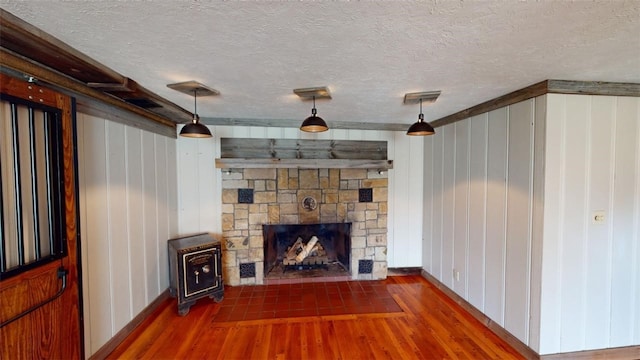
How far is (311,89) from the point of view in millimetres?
2275

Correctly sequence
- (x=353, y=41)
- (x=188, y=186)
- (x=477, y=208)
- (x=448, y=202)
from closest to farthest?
(x=353, y=41) < (x=477, y=208) < (x=448, y=202) < (x=188, y=186)

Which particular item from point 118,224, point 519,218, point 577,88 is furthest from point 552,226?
point 118,224

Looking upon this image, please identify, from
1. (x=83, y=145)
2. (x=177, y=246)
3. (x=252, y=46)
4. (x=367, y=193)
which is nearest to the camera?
(x=252, y=46)

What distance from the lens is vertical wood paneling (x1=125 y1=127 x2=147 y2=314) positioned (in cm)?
260

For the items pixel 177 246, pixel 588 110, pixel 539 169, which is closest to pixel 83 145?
pixel 177 246

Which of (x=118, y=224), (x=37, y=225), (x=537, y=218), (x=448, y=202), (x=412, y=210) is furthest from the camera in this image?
(x=412, y=210)

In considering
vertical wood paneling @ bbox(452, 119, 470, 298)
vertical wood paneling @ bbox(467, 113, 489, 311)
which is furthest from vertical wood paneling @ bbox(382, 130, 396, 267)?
vertical wood paneling @ bbox(467, 113, 489, 311)

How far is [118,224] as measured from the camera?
2.44 meters

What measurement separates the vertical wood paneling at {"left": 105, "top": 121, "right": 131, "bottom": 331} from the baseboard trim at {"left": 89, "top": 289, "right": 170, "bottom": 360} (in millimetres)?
75

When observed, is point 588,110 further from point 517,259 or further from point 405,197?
point 405,197

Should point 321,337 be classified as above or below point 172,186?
below

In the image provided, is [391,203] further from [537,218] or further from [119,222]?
[119,222]

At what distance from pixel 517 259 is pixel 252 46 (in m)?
2.81

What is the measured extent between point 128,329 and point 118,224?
1.06 meters
